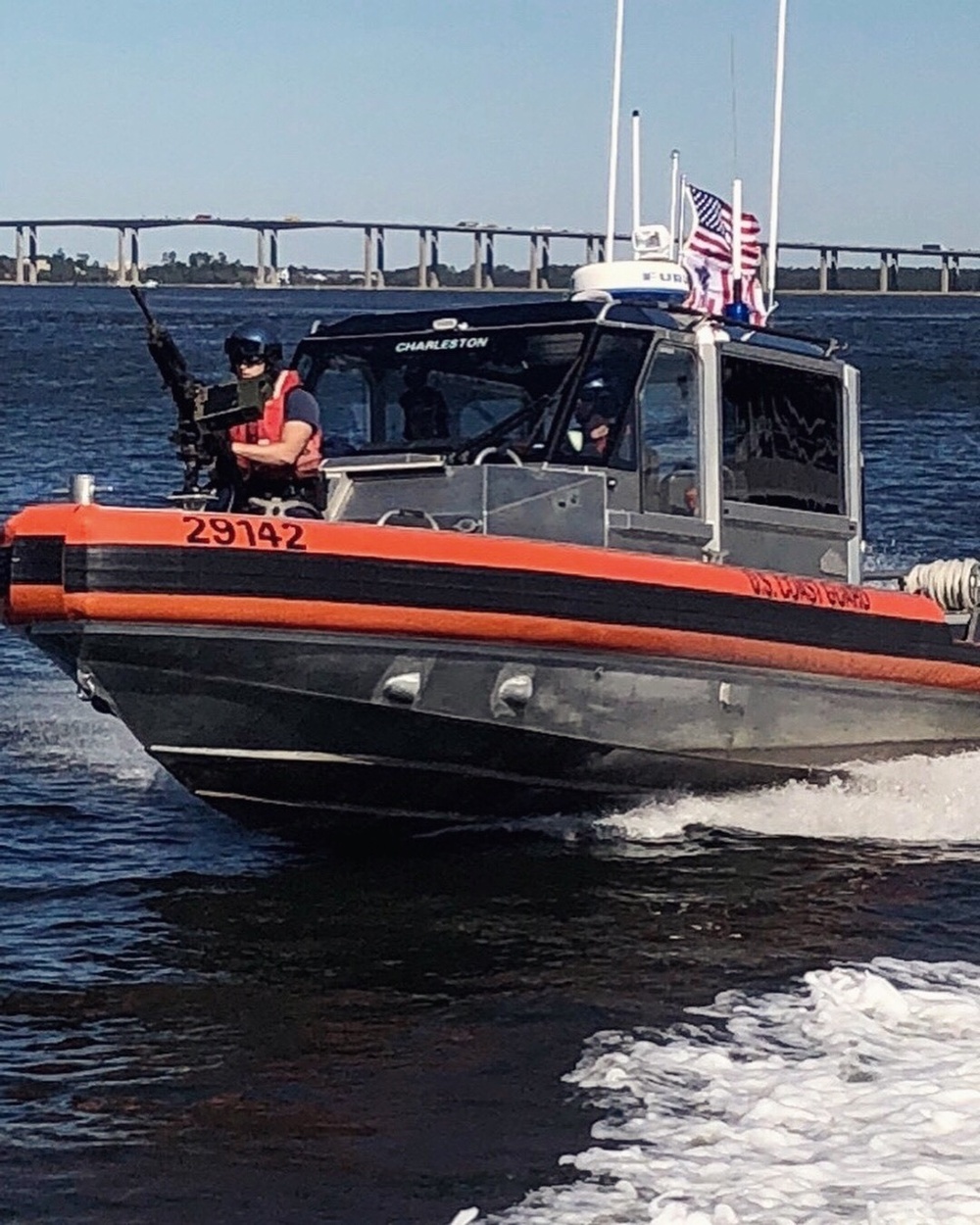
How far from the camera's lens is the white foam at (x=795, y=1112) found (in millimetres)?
5203

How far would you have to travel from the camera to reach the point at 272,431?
316 inches

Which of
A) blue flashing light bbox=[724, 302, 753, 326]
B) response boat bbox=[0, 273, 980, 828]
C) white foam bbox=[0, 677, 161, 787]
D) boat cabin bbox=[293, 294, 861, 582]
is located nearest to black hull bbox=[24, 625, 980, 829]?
response boat bbox=[0, 273, 980, 828]

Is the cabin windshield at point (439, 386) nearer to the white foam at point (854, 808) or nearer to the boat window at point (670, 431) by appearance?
the boat window at point (670, 431)

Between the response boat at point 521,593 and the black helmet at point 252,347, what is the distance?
21.5 inches

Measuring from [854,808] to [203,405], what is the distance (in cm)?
328

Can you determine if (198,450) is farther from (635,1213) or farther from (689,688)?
(635,1213)

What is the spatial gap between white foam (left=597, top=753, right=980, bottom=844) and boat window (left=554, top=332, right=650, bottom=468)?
1465mm

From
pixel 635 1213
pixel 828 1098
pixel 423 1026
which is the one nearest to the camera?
pixel 635 1213

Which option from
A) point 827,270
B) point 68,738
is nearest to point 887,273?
point 827,270

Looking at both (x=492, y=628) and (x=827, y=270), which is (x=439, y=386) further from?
(x=827, y=270)

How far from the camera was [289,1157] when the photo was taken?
5.70 m

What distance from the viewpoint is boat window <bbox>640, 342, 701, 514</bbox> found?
8445mm

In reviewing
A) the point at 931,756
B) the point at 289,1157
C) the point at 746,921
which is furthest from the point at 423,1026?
the point at 931,756

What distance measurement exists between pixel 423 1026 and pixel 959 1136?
1.81m
